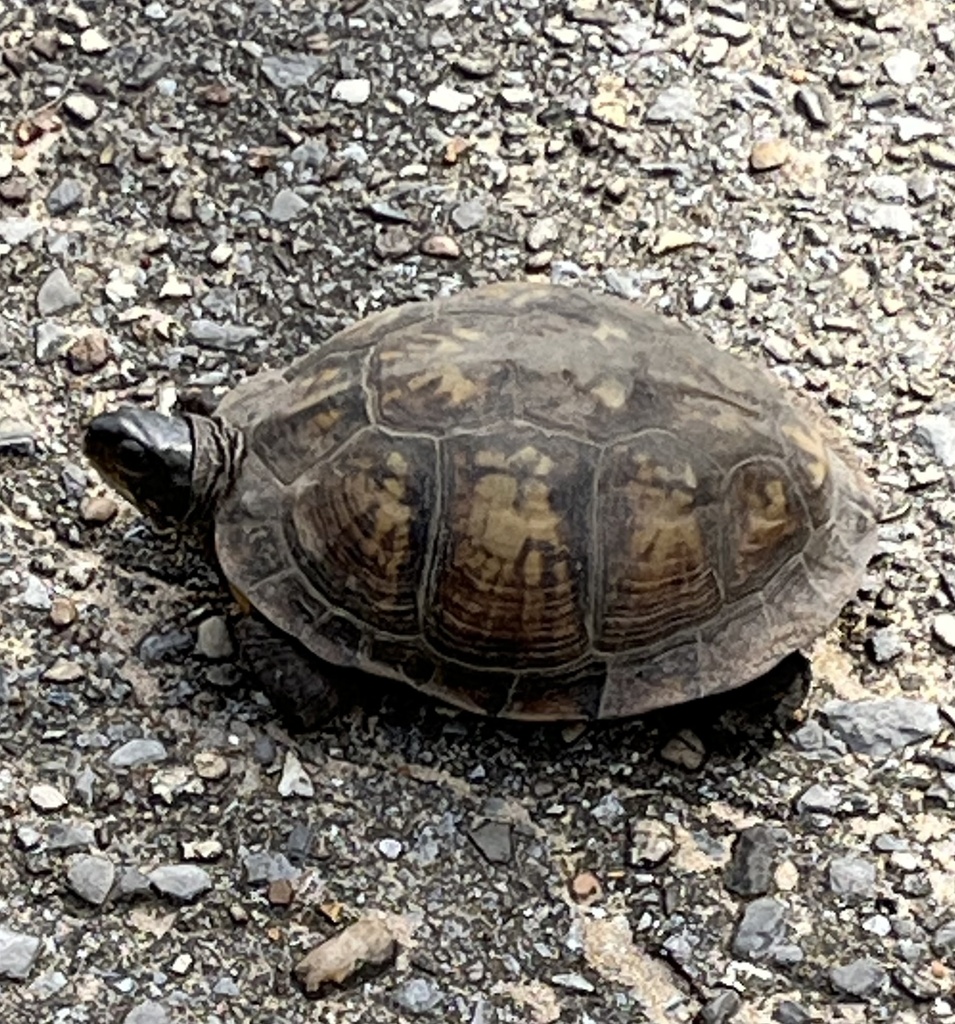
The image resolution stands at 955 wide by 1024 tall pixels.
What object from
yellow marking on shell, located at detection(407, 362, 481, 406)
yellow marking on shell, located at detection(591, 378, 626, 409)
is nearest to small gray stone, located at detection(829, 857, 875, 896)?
yellow marking on shell, located at detection(591, 378, 626, 409)

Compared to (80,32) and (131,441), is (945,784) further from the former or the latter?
(80,32)

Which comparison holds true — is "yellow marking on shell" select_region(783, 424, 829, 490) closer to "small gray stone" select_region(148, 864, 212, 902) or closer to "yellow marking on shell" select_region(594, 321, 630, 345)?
"yellow marking on shell" select_region(594, 321, 630, 345)

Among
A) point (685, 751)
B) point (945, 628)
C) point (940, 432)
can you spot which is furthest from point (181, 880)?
point (940, 432)

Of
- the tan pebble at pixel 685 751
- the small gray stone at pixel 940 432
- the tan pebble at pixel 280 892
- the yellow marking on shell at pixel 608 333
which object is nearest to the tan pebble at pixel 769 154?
the small gray stone at pixel 940 432

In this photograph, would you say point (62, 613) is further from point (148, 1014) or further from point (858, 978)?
point (858, 978)

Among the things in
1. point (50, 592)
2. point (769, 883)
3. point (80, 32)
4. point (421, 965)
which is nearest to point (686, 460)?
point (769, 883)

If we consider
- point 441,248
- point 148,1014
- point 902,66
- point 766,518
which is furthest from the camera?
point 902,66

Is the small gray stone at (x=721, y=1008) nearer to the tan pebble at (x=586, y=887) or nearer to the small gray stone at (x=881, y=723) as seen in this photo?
the tan pebble at (x=586, y=887)
